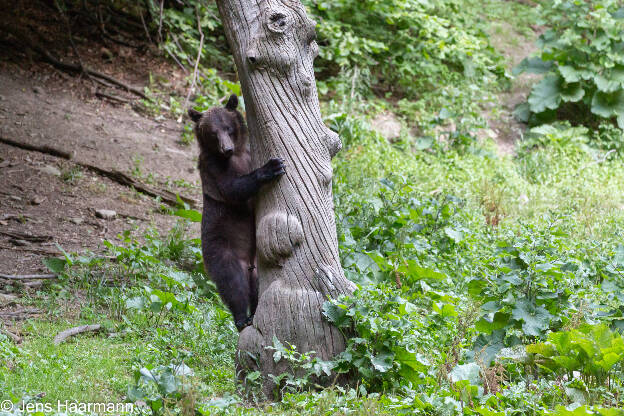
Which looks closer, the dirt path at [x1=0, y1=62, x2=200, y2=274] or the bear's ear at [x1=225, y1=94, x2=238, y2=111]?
the bear's ear at [x1=225, y1=94, x2=238, y2=111]

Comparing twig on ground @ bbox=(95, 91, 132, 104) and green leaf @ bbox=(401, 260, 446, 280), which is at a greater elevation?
green leaf @ bbox=(401, 260, 446, 280)

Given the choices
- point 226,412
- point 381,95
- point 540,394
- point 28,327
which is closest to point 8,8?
point 381,95

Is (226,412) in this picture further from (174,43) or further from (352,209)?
(174,43)

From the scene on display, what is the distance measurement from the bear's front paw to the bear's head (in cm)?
109

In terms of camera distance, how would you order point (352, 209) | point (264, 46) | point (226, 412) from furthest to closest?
point (352, 209) < point (264, 46) < point (226, 412)

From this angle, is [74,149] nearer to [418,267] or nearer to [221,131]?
[221,131]

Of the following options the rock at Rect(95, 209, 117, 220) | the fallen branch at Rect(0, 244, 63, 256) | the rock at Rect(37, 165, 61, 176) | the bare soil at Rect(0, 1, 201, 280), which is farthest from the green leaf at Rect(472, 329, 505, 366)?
Answer: the rock at Rect(37, 165, 61, 176)

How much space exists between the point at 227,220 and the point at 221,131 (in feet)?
2.73

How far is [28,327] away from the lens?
215 inches

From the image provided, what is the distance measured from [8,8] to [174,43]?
2.80m

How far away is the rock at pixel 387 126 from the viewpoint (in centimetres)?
1185

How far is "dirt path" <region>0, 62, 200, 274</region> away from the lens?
7.55m

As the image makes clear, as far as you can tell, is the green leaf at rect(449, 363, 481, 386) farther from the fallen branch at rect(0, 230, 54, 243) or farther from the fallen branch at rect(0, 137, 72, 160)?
the fallen branch at rect(0, 137, 72, 160)

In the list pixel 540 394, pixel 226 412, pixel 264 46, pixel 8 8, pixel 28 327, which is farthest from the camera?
pixel 8 8
